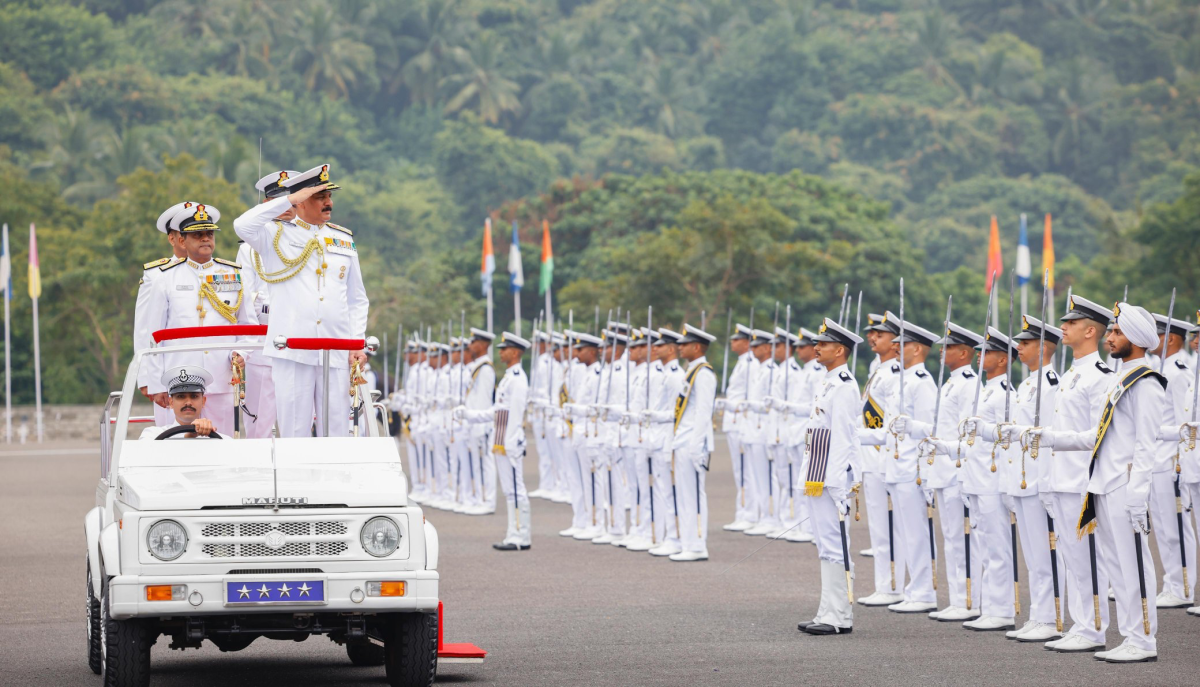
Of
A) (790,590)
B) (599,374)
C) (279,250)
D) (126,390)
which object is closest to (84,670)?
(126,390)

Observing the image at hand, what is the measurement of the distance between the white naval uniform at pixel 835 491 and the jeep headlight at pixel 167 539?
429 cm

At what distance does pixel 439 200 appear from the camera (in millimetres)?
66875

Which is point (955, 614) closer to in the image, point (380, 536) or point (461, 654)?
point (461, 654)

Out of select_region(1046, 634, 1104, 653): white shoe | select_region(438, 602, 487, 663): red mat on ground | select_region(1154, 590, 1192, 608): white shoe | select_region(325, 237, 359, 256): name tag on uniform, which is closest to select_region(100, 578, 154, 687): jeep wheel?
select_region(438, 602, 487, 663): red mat on ground

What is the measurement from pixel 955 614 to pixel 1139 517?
2.29 m

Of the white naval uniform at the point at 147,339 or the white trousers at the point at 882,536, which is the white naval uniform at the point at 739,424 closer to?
the white trousers at the point at 882,536

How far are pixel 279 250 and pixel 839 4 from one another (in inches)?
3211

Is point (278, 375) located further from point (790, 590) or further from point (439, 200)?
point (439, 200)

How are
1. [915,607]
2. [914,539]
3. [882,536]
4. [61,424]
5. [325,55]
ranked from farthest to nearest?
[325,55]
[61,424]
[882,536]
[914,539]
[915,607]

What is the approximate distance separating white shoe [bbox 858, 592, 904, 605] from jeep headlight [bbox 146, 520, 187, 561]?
6.02 m

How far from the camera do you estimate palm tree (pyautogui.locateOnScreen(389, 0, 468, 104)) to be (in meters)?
77.2

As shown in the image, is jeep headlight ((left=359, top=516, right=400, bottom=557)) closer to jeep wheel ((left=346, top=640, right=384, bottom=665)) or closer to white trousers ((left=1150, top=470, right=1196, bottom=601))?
jeep wheel ((left=346, top=640, right=384, bottom=665))

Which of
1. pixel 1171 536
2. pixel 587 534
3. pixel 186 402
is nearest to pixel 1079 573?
pixel 1171 536

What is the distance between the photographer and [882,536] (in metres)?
12.5
